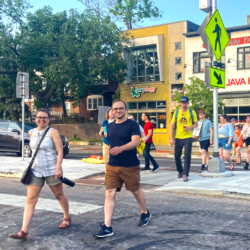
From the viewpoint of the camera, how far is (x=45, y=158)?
517 cm

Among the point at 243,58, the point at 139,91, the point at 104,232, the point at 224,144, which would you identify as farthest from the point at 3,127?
the point at 243,58

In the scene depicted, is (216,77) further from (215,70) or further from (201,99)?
(201,99)

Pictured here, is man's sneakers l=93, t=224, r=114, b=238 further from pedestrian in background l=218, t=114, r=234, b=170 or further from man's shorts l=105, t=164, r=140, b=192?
pedestrian in background l=218, t=114, r=234, b=170

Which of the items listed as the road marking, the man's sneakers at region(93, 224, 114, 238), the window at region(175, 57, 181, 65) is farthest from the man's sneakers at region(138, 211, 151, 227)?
the window at region(175, 57, 181, 65)

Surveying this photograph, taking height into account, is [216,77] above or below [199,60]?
below

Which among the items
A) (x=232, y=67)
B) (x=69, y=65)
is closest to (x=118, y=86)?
(x=69, y=65)

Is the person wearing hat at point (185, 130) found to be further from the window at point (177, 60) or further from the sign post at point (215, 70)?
the window at point (177, 60)

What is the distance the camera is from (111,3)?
41.2 m

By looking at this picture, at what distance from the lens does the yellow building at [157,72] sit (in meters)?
29.7

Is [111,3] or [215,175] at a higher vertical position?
[111,3]

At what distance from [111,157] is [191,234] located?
142 cm

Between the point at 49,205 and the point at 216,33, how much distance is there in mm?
5709

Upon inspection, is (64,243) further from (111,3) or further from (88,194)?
(111,3)

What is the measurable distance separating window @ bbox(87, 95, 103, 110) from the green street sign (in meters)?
28.4
